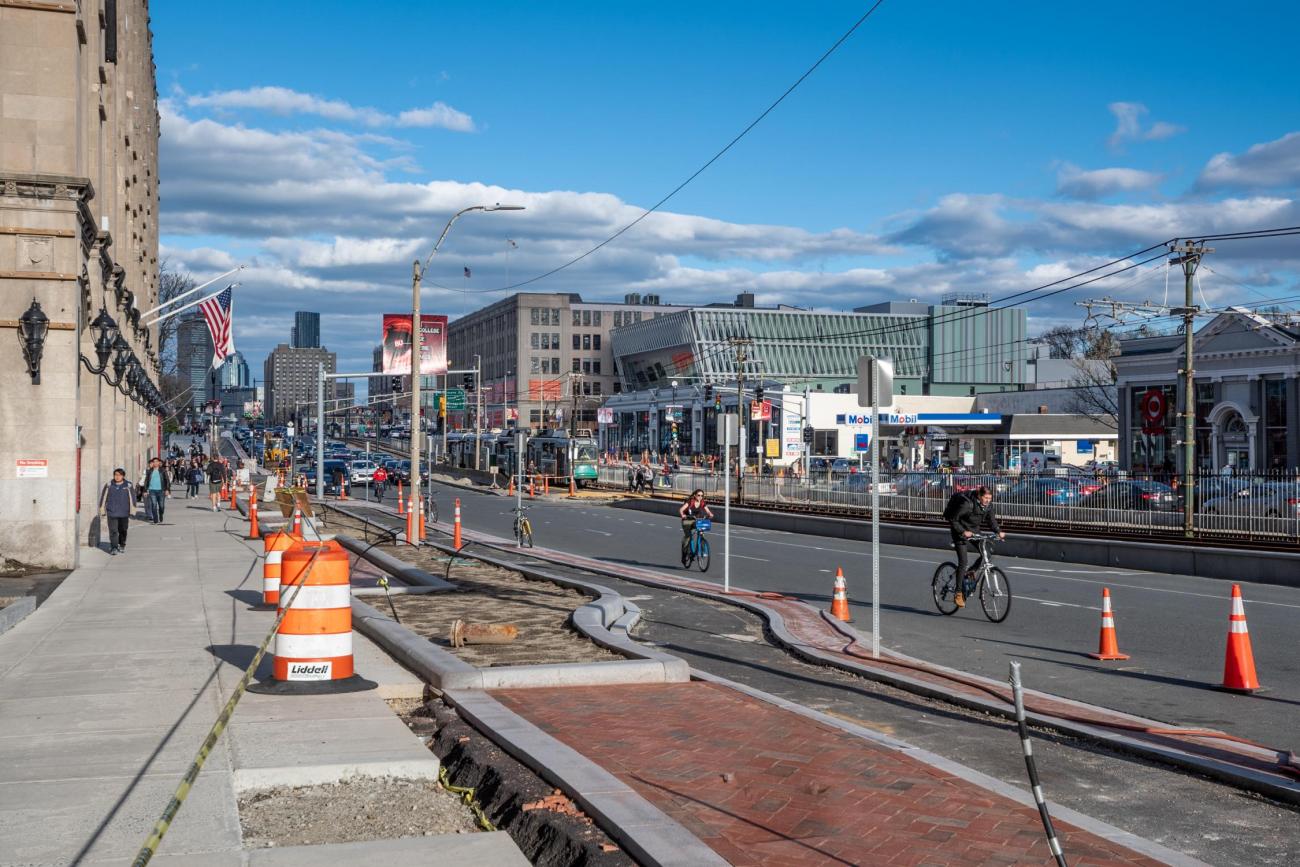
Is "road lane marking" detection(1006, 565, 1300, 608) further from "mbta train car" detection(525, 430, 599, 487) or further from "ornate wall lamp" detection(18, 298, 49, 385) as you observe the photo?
"mbta train car" detection(525, 430, 599, 487)

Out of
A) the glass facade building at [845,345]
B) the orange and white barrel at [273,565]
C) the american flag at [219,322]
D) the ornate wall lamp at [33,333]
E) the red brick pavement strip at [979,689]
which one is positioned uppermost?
the glass facade building at [845,345]

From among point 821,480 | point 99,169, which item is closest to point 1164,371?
point 821,480

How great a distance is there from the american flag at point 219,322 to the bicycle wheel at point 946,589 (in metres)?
29.6

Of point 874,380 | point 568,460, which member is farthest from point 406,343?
point 874,380

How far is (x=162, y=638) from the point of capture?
1270 cm

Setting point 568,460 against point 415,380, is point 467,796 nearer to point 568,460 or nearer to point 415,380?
point 415,380

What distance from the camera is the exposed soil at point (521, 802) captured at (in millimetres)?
5812

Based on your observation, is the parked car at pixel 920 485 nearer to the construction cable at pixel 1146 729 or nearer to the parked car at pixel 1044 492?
the parked car at pixel 1044 492

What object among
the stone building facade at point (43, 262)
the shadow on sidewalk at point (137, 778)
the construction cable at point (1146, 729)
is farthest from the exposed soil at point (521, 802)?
the stone building facade at point (43, 262)

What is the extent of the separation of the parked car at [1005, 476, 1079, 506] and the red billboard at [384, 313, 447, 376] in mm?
23101

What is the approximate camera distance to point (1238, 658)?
11359mm

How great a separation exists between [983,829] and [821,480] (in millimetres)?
39579

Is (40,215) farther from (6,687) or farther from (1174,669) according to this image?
(1174,669)

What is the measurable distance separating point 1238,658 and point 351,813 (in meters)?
8.47
